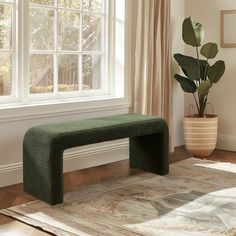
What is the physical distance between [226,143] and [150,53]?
148 centimetres

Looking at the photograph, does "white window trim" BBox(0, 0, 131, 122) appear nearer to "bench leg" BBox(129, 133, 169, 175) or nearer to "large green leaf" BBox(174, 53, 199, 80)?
"bench leg" BBox(129, 133, 169, 175)

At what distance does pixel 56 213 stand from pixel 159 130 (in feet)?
4.33

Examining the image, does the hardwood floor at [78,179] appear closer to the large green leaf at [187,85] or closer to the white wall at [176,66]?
the white wall at [176,66]

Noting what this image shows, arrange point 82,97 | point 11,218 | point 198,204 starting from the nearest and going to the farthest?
point 11,218
point 198,204
point 82,97

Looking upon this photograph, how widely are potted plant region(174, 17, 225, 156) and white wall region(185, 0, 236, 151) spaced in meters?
0.37

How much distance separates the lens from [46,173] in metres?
3.34

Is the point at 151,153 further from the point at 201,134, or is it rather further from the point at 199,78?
the point at 199,78

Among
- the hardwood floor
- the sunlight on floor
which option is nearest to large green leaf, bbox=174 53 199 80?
the hardwood floor

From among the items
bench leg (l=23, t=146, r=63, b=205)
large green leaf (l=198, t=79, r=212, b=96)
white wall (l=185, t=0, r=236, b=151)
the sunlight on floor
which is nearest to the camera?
bench leg (l=23, t=146, r=63, b=205)

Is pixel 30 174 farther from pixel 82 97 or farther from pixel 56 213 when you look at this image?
pixel 82 97

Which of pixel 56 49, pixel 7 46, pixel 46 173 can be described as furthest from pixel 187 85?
pixel 46 173

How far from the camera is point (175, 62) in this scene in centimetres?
541

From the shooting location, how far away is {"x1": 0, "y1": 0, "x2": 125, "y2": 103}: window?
3.93 metres

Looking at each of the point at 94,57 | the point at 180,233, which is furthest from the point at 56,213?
the point at 94,57
